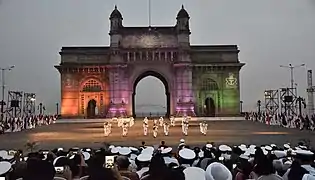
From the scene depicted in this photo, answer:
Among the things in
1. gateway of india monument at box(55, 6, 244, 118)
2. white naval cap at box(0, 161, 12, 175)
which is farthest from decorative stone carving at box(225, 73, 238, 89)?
white naval cap at box(0, 161, 12, 175)

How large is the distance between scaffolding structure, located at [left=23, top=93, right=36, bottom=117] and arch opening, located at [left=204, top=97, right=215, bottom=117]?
2263cm

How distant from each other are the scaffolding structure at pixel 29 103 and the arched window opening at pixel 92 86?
843cm

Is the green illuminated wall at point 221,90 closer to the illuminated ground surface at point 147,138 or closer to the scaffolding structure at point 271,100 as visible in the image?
the scaffolding structure at point 271,100

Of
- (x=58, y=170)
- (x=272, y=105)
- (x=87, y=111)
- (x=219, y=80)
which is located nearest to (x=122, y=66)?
(x=87, y=111)

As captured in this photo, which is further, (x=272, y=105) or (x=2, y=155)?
(x=272, y=105)

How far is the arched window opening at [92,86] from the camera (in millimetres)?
60938

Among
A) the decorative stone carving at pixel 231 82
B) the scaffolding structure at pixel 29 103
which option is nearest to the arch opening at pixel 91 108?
the scaffolding structure at pixel 29 103

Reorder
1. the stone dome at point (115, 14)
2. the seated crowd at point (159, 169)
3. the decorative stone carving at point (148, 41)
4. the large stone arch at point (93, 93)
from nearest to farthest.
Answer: the seated crowd at point (159, 169)
the decorative stone carving at point (148, 41)
the large stone arch at point (93, 93)
the stone dome at point (115, 14)

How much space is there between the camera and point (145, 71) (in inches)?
2408

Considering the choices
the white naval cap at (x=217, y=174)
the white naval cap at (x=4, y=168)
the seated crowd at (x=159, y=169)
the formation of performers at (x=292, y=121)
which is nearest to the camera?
the seated crowd at (x=159, y=169)

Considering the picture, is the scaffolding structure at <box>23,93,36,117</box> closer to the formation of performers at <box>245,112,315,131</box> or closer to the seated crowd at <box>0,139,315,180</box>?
the formation of performers at <box>245,112,315,131</box>

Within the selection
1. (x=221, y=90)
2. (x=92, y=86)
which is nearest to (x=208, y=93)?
(x=221, y=90)

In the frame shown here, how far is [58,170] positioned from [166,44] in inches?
2117

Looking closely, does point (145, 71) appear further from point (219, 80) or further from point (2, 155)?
point (2, 155)
